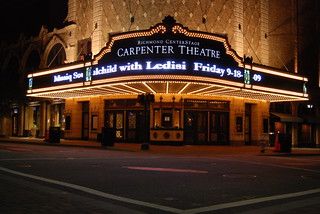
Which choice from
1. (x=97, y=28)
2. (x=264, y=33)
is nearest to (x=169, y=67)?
(x=97, y=28)

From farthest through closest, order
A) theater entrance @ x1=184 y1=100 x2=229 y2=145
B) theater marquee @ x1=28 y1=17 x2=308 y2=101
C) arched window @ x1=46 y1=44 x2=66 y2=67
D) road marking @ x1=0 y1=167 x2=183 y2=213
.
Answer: arched window @ x1=46 y1=44 x2=66 y2=67
theater entrance @ x1=184 y1=100 x2=229 y2=145
theater marquee @ x1=28 y1=17 x2=308 y2=101
road marking @ x1=0 y1=167 x2=183 y2=213

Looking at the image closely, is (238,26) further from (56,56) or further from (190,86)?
(56,56)

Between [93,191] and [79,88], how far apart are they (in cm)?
2168

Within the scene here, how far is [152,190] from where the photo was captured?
1002cm

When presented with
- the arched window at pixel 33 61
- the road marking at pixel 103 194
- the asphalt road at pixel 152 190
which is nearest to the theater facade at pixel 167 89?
the arched window at pixel 33 61

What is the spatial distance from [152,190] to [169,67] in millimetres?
16671

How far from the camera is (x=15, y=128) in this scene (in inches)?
1857

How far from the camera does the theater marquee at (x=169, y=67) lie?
2633 centimetres

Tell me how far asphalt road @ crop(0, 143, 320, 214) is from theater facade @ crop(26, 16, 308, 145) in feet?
39.5

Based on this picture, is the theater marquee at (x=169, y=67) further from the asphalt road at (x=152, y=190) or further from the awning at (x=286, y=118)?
the asphalt road at (x=152, y=190)

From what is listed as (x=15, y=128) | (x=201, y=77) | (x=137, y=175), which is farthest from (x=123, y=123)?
(x=137, y=175)

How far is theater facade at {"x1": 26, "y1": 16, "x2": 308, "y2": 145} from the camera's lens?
87.0ft

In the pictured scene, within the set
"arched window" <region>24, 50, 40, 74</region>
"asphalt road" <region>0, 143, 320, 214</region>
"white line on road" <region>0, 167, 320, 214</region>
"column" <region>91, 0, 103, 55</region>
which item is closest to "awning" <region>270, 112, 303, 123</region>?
"column" <region>91, 0, 103, 55</region>

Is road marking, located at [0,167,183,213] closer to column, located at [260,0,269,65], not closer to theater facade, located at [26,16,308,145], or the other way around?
theater facade, located at [26,16,308,145]
